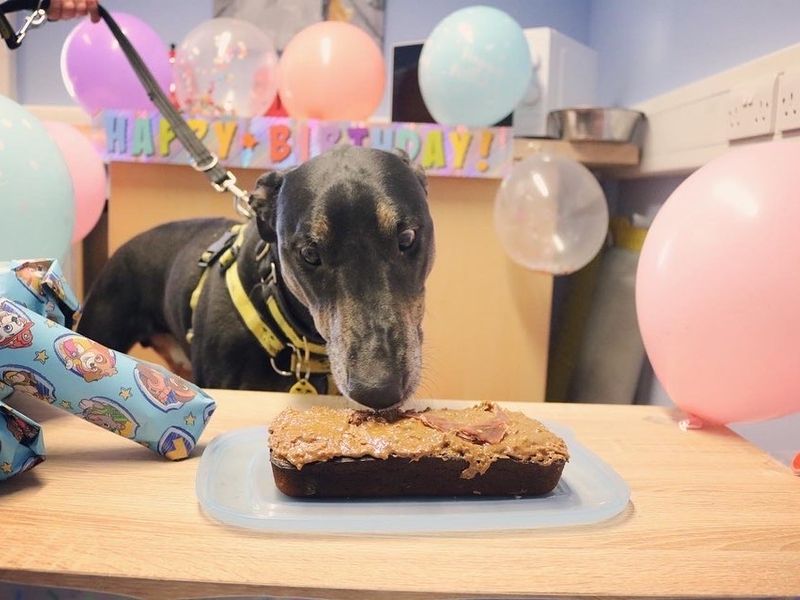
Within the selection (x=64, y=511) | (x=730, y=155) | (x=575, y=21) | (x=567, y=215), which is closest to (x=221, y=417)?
(x=64, y=511)

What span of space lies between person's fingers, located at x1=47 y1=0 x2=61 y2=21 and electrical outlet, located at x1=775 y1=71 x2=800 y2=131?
1.42 metres

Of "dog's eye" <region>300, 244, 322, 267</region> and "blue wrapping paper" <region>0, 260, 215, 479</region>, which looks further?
"dog's eye" <region>300, 244, 322, 267</region>

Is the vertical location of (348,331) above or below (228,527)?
above

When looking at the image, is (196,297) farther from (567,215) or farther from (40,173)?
(567,215)

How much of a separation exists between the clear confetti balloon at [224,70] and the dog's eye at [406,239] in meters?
1.22

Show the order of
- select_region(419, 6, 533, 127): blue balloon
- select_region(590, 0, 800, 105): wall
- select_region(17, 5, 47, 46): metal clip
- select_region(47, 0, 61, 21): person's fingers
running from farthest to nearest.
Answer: select_region(419, 6, 533, 127): blue balloon → select_region(590, 0, 800, 105): wall → select_region(47, 0, 61, 21): person's fingers → select_region(17, 5, 47, 46): metal clip

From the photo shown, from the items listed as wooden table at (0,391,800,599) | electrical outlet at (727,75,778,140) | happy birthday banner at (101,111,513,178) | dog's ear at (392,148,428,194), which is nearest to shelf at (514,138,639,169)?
happy birthday banner at (101,111,513,178)

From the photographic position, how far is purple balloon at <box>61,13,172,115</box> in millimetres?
2148

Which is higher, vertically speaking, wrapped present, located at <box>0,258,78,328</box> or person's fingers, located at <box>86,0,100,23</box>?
person's fingers, located at <box>86,0,100,23</box>

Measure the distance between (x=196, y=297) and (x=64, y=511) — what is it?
0.93 metres

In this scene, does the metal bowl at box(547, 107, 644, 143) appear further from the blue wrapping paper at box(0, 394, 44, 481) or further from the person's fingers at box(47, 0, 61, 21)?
the blue wrapping paper at box(0, 394, 44, 481)

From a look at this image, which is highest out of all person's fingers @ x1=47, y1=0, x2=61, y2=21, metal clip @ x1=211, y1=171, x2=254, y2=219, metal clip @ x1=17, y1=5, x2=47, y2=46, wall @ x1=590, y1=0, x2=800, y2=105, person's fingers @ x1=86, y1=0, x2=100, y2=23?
wall @ x1=590, y1=0, x2=800, y2=105

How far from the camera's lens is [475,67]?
2.02 m

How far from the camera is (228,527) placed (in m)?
0.67
